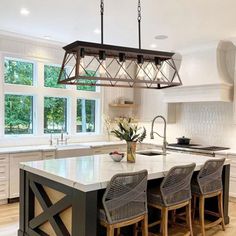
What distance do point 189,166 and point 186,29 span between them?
8.25 feet

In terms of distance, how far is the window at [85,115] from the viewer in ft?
21.6

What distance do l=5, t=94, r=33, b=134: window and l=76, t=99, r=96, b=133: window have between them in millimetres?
1143

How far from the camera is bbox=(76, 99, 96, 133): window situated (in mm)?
6598

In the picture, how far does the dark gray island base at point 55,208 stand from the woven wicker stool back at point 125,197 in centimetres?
13

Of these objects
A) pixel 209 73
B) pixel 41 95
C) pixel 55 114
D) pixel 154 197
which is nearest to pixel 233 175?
pixel 209 73

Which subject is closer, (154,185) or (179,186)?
(179,186)

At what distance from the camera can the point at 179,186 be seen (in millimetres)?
3229

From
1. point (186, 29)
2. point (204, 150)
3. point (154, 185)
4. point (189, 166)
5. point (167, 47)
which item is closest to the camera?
point (189, 166)

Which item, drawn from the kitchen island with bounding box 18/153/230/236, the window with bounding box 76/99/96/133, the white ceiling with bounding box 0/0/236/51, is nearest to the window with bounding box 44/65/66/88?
the white ceiling with bounding box 0/0/236/51

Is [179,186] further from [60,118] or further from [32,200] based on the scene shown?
[60,118]

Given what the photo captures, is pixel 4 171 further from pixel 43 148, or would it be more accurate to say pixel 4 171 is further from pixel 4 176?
pixel 43 148

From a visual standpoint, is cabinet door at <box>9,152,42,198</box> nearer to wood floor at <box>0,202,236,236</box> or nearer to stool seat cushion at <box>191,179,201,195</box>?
wood floor at <box>0,202,236,236</box>

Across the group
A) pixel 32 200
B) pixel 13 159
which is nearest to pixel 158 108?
pixel 13 159

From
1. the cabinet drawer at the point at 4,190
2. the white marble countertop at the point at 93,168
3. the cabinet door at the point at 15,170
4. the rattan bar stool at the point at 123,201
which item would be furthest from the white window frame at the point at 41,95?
the rattan bar stool at the point at 123,201
